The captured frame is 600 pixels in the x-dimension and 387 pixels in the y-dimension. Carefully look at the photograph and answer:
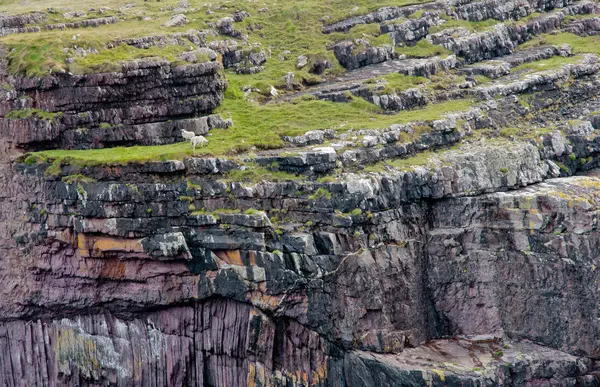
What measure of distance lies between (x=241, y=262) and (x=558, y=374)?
1316 cm

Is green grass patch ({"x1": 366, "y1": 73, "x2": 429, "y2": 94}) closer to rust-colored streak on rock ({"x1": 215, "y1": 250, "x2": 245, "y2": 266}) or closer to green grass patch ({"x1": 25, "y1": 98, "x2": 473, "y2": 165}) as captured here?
green grass patch ({"x1": 25, "y1": 98, "x2": 473, "y2": 165})

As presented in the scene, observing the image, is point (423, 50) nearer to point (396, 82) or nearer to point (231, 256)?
point (396, 82)

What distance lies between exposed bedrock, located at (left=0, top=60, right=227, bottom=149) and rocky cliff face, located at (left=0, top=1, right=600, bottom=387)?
0.29 ft

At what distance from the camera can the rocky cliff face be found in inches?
1126

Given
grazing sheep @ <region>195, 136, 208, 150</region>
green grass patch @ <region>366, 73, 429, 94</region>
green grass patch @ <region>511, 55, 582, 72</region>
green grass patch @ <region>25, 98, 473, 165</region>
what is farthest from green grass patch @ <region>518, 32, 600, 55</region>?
grazing sheep @ <region>195, 136, 208, 150</region>

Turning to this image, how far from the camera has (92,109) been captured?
3384 cm

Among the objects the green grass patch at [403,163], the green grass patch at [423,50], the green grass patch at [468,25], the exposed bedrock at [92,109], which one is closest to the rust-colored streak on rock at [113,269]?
the exposed bedrock at [92,109]

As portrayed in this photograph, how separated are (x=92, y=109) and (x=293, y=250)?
12444 mm

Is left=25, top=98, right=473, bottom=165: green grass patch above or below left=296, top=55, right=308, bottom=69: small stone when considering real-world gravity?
below

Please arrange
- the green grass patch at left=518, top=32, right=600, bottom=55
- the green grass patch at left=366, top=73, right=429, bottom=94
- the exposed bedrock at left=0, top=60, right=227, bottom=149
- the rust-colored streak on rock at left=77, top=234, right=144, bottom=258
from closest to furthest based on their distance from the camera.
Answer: the rust-colored streak on rock at left=77, top=234, right=144, bottom=258
the exposed bedrock at left=0, top=60, right=227, bottom=149
the green grass patch at left=366, top=73, right=429, bottom=94
the green grass patch at left=518, top=32, right=600, bottom=55

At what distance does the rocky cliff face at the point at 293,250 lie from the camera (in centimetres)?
2859

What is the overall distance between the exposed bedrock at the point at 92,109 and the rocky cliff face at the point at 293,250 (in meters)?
0.09

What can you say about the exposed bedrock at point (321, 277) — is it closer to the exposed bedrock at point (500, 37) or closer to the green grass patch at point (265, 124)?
the green grass patch at point (265, 124)

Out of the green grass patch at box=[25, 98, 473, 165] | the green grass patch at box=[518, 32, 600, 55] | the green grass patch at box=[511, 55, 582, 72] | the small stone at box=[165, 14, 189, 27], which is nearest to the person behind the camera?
the green grass patch at box=[25, 98, 473, 165]
